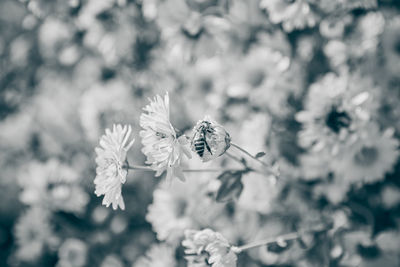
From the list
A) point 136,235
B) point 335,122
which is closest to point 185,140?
point 335,122

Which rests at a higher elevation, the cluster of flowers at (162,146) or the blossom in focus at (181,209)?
the blossom in focus at (181,209)

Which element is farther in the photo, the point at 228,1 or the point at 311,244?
the point at 228,1

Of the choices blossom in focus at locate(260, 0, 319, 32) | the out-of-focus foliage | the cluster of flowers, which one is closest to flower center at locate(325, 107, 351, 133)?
the out-of-focus foliage

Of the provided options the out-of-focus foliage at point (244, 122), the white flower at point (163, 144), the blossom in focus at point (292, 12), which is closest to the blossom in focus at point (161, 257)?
the out-of-focus foliage at point (244, 122)

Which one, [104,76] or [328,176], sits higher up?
[104,76]

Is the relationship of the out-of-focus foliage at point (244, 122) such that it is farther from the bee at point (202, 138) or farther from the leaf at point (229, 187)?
the bee at point (202, 138)

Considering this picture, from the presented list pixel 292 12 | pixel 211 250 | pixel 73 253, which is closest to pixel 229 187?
pixel 211 250

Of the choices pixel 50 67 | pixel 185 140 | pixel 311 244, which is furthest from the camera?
pixel 50 67

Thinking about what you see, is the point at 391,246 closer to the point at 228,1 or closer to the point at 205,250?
the point at 205,250
